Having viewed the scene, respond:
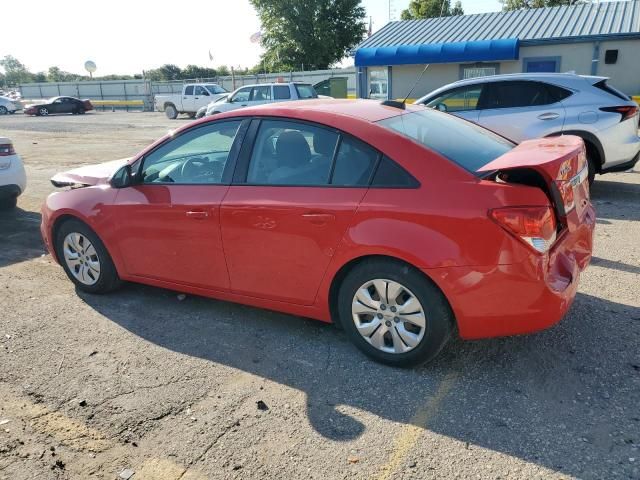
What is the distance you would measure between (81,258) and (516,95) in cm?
615

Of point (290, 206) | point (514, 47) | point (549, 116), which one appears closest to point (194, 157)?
point (290, 206)

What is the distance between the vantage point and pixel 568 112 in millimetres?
7164

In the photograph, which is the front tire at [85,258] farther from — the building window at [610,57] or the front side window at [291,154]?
the building window at [610,57]

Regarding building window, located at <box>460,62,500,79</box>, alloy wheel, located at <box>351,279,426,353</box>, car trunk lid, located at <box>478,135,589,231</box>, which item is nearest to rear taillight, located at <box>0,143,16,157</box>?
alloy wheel, located at <box>351,279,426,353</box>

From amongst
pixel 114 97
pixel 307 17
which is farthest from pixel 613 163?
pixel 114 97

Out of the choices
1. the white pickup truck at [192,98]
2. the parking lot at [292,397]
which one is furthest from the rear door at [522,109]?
the white pickup truck at [192,98]

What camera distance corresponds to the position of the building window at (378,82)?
73.0ft

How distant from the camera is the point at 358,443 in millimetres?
2676

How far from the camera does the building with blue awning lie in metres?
18.4

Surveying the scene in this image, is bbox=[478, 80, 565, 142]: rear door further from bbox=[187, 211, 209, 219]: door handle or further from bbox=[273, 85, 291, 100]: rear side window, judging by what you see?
bbox=[273, 85, 291, 100]: rear side window

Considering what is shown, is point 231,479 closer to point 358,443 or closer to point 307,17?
point 358,443

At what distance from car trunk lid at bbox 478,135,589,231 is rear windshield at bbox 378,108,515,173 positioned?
0.54 feet

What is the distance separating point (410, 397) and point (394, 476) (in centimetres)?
63

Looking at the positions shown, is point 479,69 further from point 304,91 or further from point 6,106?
point 6,106
